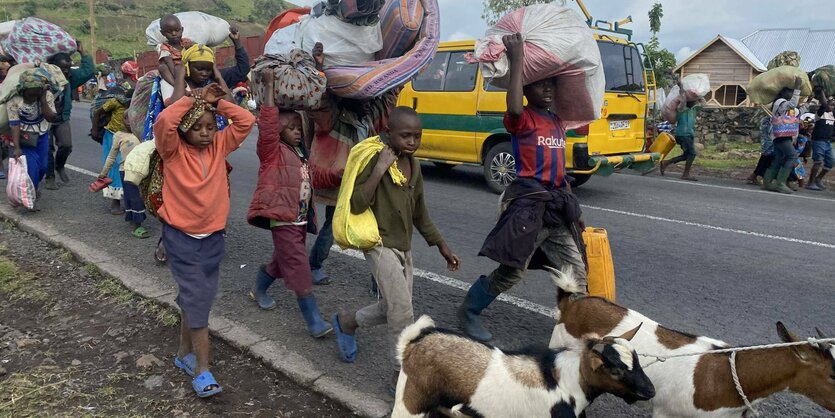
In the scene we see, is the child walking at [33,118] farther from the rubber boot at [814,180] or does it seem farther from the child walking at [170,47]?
the rubber boot at [814,180]

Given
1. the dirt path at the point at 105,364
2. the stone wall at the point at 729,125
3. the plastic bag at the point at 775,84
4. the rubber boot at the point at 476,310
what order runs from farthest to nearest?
the stone wall at the point at 729,125
the plastic bag at the point at 775,84
the rubber boot at the point at 476,310
the dirt path at the point at 105,364

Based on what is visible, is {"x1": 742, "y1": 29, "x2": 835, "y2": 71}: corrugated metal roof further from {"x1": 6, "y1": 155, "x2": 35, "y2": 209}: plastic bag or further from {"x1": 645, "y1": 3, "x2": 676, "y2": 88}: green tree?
{"x1": 6, "y1": 155, "x2": 35, "y2": 209}: plastic bag

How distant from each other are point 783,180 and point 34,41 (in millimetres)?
10774

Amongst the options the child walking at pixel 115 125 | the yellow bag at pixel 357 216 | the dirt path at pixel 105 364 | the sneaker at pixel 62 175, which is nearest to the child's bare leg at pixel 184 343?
the dirt path at pixel 105 364

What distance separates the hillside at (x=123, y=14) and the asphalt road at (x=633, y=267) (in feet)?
174

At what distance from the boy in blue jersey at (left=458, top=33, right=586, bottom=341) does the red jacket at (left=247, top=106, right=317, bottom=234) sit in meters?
1.20

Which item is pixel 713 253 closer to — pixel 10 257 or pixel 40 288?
pixel 40 288

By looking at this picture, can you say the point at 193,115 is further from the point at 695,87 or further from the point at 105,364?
the point at 695,87

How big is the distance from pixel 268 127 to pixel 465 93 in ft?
19.7

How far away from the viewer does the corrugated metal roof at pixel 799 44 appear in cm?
2980

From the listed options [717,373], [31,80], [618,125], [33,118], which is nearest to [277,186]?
[717,373]

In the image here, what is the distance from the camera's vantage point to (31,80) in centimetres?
652

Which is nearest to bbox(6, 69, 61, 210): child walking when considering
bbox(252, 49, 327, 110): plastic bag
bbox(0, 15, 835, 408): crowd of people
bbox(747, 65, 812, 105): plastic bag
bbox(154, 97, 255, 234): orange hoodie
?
bbox(0, 15, 835, 408): crowd of people

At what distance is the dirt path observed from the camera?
2941mm
